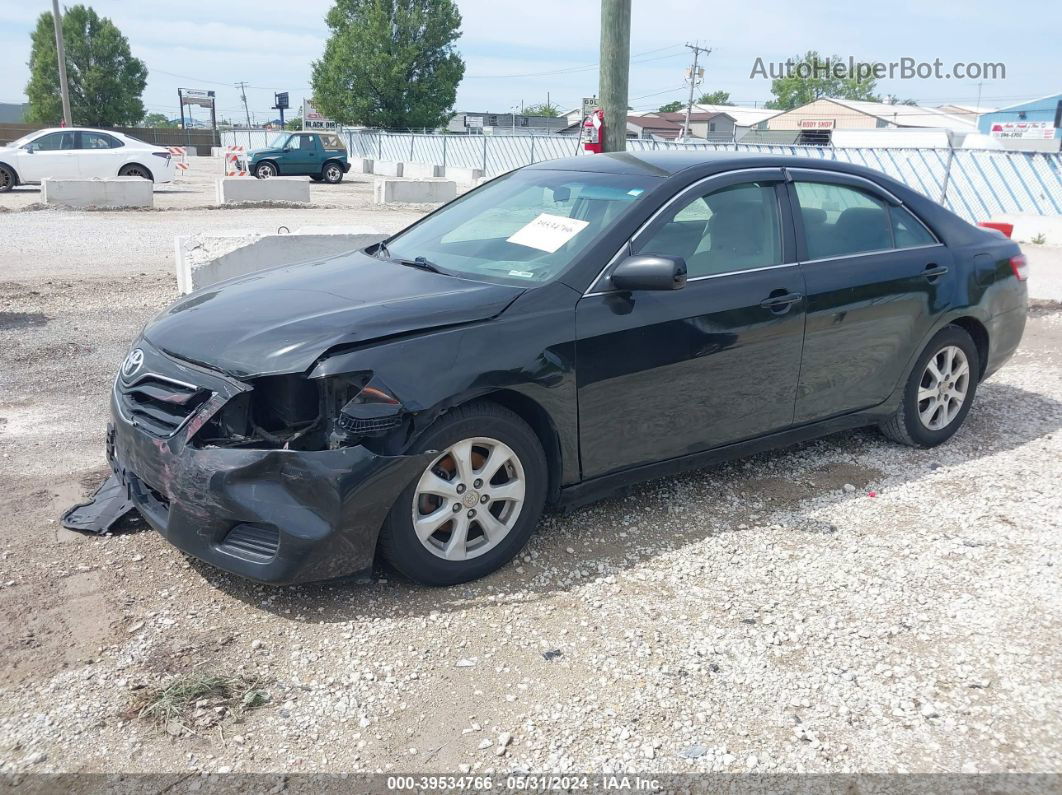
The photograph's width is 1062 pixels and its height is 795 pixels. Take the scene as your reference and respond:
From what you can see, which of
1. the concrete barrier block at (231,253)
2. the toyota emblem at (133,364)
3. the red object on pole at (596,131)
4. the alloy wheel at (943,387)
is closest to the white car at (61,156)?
the concrete barrier block at (231,253)

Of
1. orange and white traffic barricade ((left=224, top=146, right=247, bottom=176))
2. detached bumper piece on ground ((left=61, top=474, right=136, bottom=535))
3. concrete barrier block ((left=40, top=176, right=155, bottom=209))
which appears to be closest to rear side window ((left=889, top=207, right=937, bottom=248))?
detached bumper piece on ground ((left=61, top=474, right=136, bottom=535))

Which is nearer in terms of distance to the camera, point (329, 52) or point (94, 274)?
point (94, 274)

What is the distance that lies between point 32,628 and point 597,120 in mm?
7496

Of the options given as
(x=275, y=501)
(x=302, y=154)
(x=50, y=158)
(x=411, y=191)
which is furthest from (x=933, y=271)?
(x=302, y=154)

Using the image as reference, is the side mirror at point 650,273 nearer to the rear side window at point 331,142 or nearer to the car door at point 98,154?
the car door at point 98,154

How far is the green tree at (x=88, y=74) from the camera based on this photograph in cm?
6212

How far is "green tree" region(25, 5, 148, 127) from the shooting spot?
6212 cm

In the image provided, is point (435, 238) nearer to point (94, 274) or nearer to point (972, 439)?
point (972, 439)

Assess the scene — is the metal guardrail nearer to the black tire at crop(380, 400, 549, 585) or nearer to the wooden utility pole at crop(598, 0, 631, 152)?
the wooden utility pole at crop(598, 0, 631, 152)

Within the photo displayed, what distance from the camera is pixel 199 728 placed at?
2.75 metres

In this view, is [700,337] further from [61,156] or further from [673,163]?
[61,156]

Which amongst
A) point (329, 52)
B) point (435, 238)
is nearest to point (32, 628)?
point (435, 238)

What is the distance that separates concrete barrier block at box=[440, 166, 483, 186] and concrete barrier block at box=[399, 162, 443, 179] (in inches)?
23.7

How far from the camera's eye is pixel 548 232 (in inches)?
163
